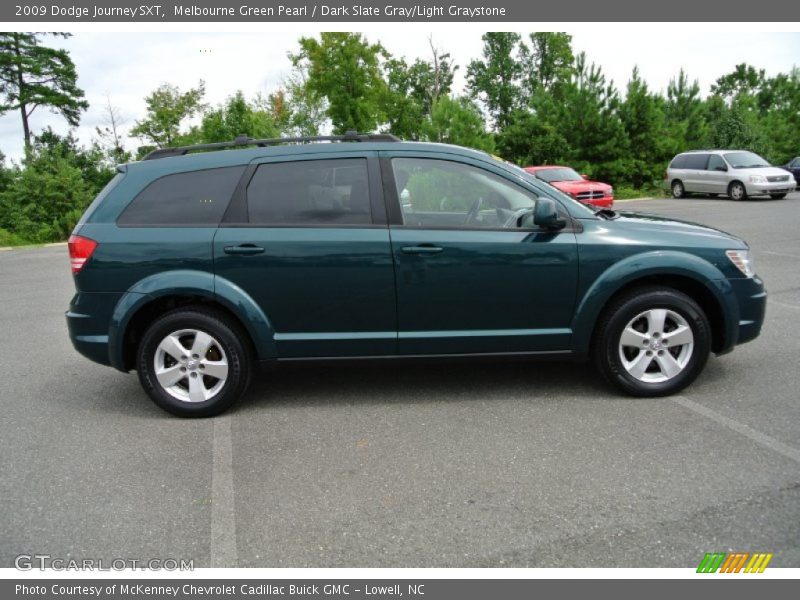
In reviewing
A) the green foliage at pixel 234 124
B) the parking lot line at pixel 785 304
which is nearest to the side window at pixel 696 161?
the green foliage at pixel 234 124

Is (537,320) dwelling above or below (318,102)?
below

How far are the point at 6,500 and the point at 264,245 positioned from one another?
6.69 ft

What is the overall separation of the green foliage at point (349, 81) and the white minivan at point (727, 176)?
45.2ft

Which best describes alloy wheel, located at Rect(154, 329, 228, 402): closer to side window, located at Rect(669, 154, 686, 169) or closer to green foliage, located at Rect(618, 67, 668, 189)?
side window, located at Rect(669, 154, 686, 169)

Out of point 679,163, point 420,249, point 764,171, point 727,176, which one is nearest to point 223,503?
point 420,249

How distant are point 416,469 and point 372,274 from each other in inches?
53.3

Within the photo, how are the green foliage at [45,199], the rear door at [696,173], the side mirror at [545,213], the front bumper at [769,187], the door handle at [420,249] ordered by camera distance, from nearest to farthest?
the side mirror at [545,213]
the door handle at [420,249]
the front bumper at [769,187]
the green foliage at [45,199]
the rear door at [696,173]

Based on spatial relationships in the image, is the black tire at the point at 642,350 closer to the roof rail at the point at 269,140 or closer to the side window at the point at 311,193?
the side window at the point at 311,193

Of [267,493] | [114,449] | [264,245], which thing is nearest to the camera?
[267,493]

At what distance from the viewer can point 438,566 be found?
2.77m

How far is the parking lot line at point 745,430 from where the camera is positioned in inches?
143

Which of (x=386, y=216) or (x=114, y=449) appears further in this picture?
(x=386, y=216)
